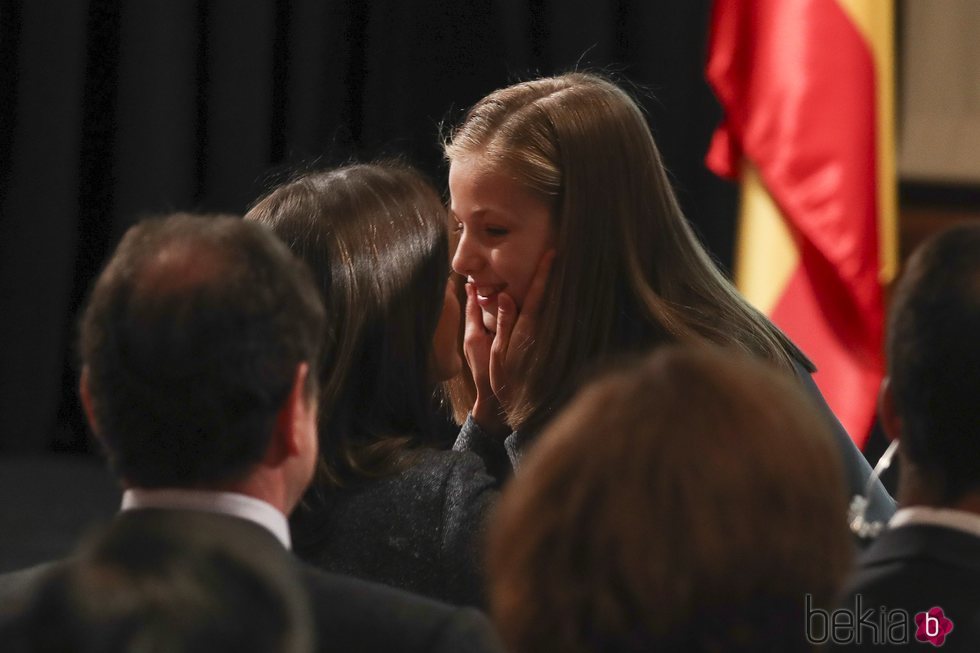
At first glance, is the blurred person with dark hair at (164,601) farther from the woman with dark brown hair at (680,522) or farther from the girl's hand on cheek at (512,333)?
the girl's hand on cheek at (512,333)

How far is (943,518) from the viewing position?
1.11 meters

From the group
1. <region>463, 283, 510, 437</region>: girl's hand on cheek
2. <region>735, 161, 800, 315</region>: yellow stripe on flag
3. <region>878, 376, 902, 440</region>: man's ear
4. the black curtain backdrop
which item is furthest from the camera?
the black curtain backdrop

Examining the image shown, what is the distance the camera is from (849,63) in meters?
3.32

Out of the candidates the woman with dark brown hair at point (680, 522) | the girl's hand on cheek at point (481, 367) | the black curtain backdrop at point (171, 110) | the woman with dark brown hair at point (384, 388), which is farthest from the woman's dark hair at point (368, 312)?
the black curtain backdrop at point (171, 110)

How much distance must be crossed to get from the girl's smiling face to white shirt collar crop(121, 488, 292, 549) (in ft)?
2.97

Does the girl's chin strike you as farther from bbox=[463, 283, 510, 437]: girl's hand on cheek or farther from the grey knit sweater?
the grey knit sweater

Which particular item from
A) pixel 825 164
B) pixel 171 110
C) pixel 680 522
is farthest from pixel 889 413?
pixel 171 110

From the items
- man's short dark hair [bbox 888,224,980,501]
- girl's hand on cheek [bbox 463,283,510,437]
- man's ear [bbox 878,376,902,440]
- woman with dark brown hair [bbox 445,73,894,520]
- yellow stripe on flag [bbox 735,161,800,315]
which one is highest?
man's short dark hair [bbox 888,224,980,501]

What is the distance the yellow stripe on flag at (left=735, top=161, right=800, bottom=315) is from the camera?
11.2 feet

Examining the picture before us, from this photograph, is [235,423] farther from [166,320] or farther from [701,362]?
[701,362]

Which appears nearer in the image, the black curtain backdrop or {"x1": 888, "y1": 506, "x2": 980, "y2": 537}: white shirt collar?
{"x1": 888, "y1": 506, "x2": 980, "y2": 537}: white shirt collar

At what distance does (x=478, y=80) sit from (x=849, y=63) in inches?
41.4

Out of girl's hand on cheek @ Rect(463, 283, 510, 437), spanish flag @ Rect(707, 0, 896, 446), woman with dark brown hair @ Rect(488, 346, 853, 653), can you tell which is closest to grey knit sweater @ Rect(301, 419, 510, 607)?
girl's hand on cheek @ Rect(463, 283, 510, 437)

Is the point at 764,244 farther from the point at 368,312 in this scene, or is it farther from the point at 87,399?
the point at 87,399
